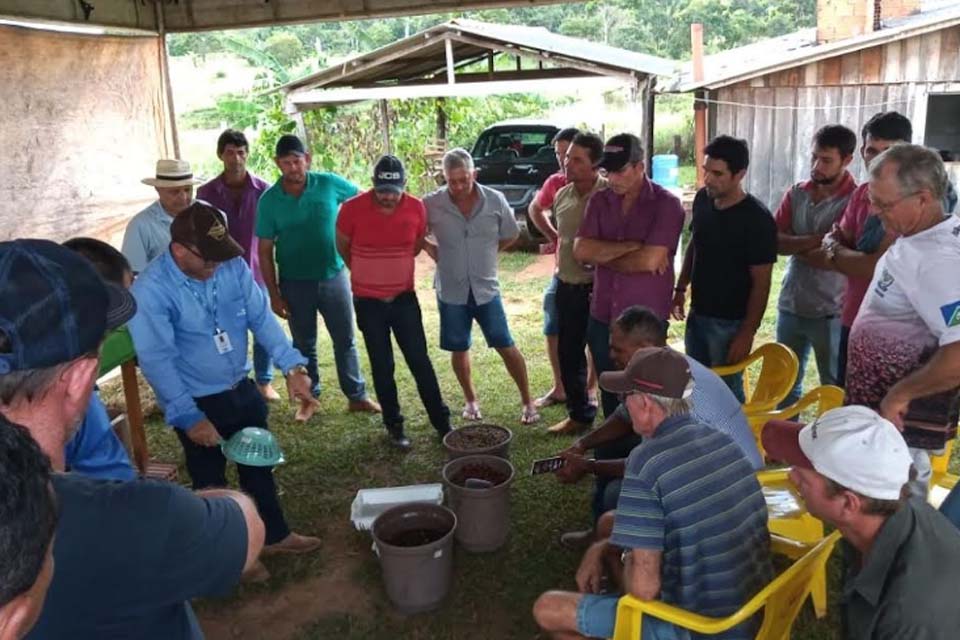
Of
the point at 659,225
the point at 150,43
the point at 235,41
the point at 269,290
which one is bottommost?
the point at 269,290

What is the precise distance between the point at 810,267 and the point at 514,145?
812 centimetres

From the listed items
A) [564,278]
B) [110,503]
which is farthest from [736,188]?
[110,503]

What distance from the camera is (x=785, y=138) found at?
9.34 m

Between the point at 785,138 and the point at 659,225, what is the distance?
21.4 feet

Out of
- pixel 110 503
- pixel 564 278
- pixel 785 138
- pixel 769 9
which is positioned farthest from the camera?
pixel 769 9

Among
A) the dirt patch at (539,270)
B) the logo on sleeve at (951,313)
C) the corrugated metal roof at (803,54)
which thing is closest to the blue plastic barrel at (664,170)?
the corrugated metal roof at (803,54)

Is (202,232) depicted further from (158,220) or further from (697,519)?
(697,519)

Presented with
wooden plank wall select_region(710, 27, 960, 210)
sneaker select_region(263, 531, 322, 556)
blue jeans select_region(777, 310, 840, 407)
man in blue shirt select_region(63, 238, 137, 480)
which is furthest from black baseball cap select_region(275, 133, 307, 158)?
wooden plank wall select_region(710, 27, 960, 210)

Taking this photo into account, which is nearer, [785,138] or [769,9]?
[785,138]

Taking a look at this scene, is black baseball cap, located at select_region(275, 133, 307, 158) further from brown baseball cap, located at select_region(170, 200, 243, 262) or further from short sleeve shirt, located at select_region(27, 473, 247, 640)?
short sleeve shirt, located at select_region(27, 473, 247, 640)

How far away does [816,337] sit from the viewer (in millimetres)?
4117

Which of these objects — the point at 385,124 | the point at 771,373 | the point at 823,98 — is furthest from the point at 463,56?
the point at 771,373

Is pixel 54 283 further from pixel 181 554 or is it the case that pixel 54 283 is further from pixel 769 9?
pixel 769 9

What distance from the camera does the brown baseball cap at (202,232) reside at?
9.32ft
